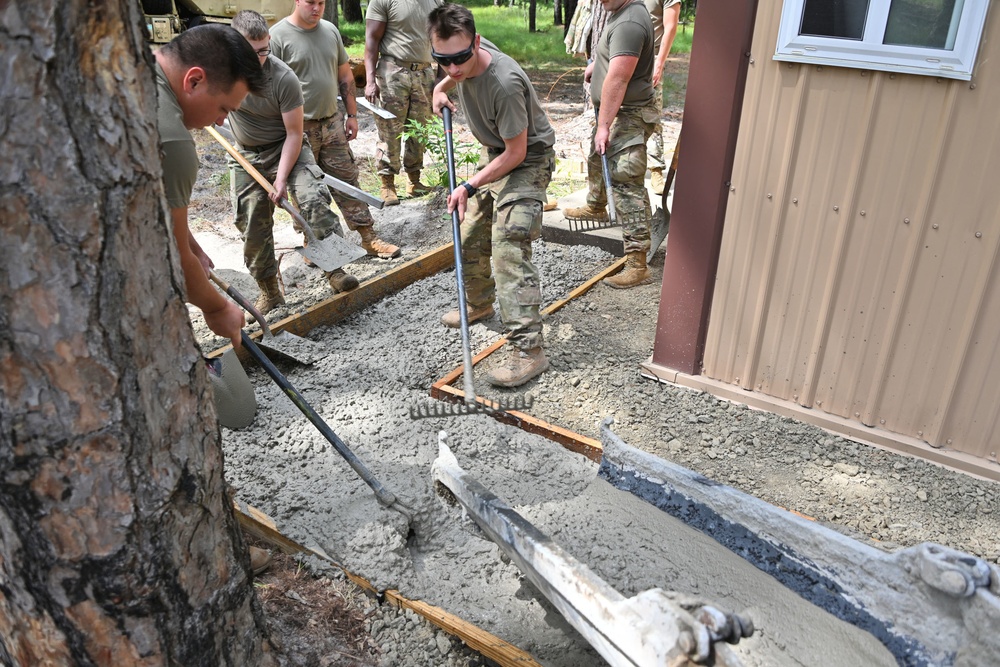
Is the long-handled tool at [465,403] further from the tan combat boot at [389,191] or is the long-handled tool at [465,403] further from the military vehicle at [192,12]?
the military vehicle at [192,12]

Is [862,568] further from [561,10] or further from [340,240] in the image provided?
[561,10]

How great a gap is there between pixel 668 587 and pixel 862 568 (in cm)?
61

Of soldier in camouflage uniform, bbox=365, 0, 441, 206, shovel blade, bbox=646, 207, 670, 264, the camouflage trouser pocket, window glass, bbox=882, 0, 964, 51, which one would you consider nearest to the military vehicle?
soldier in camouflage uniform, bbox=365, 0, 441, 206

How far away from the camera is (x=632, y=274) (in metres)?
4.83

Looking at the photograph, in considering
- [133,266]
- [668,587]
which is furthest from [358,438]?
[133,266]

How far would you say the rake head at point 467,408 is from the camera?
3193mm

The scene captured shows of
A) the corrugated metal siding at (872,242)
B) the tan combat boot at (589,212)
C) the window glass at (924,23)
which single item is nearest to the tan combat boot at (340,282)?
the tan combat boot at (589,212)

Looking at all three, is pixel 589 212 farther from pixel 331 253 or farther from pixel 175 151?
pixel 175 151

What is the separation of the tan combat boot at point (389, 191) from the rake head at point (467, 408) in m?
3.37

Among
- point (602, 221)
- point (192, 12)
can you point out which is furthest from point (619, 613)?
point (192, 12)

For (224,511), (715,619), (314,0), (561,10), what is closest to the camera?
(715,619)

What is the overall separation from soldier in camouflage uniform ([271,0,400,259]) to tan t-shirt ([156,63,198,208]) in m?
2.78

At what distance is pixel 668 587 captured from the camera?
7.45ft

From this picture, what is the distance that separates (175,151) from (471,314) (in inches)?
93.6
